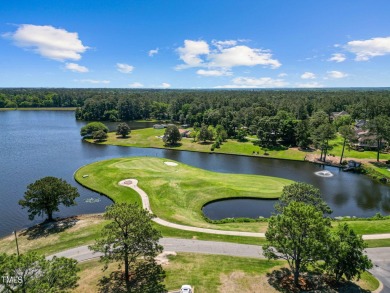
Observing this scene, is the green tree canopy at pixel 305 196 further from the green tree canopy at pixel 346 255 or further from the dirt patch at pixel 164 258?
the dirt patch at pixel 164 258

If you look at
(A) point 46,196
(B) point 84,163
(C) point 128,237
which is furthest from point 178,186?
(B) point 84,163

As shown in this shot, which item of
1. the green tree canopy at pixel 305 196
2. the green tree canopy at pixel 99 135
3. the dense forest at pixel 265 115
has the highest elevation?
the dense forest at pixel 265 115

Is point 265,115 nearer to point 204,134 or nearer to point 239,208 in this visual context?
point 204,134

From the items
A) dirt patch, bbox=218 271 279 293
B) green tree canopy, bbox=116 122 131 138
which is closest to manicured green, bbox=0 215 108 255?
dirt patch, bbox=218 271 279 293

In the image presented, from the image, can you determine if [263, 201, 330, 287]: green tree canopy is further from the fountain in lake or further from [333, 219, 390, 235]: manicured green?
the fountain in lake

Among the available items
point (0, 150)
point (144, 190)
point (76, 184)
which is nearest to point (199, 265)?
point (144, 190)

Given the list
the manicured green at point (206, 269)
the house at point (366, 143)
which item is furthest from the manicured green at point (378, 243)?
the house at point (366, 143)
